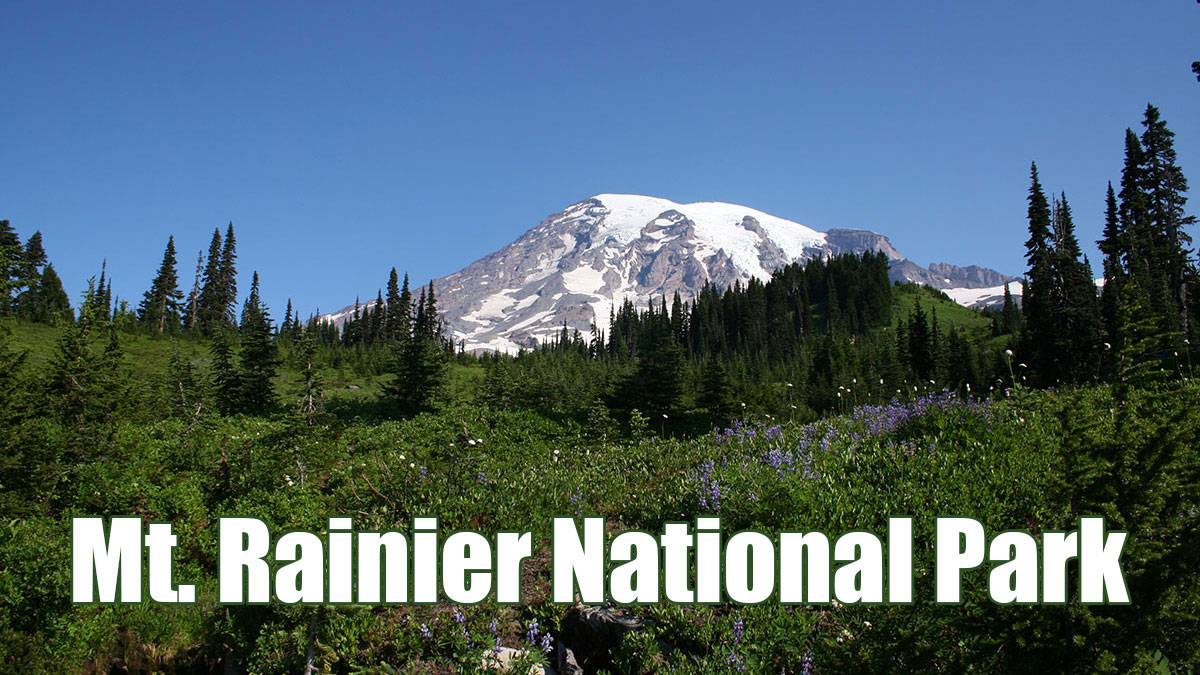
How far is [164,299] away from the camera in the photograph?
7212 centimetres

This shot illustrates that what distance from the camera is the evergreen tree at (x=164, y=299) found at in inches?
2767

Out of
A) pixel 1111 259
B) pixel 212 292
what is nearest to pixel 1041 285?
pixel 1111 259

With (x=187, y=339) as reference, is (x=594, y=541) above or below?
below

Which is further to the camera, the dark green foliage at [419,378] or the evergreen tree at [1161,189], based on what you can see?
the evergreen tree at [1161,189]

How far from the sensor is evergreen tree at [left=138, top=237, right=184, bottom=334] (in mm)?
70294

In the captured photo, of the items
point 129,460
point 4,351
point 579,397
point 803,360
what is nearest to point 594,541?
point 129,460

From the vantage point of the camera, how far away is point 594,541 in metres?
7.83

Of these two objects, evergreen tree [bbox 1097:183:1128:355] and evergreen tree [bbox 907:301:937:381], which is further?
evergreen tree [bbox 907:301:937:381]

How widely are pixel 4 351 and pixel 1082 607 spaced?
1870cm

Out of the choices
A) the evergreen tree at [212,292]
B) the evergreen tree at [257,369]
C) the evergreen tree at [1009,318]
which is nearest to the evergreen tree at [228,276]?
the evergreen tree at [212,292]

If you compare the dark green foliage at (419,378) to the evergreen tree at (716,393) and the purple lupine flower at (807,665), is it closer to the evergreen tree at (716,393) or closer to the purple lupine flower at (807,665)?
the evergreen tree at (716,393)

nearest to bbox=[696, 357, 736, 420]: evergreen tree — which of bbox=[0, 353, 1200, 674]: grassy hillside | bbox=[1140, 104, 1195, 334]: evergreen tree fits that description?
bbox=[0, 353, 1200, 674]: grassy hillside

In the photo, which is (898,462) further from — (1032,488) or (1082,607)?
(1082,607)

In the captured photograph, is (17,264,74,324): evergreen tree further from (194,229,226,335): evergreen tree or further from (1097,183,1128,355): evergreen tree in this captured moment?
(1097,183,1128,355): evergreen tree
